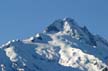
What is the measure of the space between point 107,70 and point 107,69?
2.24ft

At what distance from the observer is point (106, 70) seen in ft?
502

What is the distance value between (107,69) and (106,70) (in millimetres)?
4779

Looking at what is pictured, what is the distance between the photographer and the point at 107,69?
487ft

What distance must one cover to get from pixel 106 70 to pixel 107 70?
4.13 metres

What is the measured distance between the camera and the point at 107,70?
489 feet
